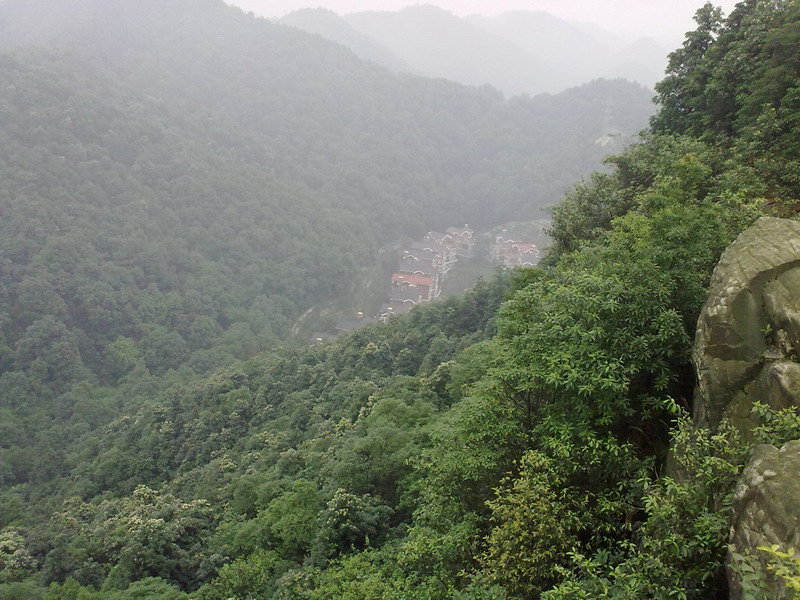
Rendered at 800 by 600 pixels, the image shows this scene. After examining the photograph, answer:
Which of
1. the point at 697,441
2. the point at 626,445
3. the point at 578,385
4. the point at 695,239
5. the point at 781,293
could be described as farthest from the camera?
the point at 695,239

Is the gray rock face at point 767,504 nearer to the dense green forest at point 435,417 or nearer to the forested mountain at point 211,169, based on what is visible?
the dense green forest at point 435,417

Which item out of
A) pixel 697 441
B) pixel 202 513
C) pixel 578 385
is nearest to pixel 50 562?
pixel 202 513

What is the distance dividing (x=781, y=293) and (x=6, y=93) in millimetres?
61156

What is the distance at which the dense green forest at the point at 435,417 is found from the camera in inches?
189

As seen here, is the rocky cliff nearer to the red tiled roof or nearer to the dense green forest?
the dense green forest

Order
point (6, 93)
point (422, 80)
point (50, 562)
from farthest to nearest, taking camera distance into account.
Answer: point (422, 80), point (6, 93), point (50, 562)

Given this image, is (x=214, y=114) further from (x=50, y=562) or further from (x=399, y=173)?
(x=50, y=562)

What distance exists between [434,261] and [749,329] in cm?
5479

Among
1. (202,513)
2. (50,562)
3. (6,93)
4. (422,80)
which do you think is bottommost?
(50,562)

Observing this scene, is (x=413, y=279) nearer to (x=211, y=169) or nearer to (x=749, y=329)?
(x=211, y=169)

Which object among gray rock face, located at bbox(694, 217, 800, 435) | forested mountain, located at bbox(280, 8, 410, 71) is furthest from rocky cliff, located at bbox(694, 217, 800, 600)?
forested mountain, located at bbox(280, 8, 410, 71)

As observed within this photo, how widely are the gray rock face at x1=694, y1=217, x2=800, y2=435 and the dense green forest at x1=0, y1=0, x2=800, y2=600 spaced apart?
356 mm

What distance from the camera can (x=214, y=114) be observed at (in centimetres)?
7381

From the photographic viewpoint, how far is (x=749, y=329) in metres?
4.83
